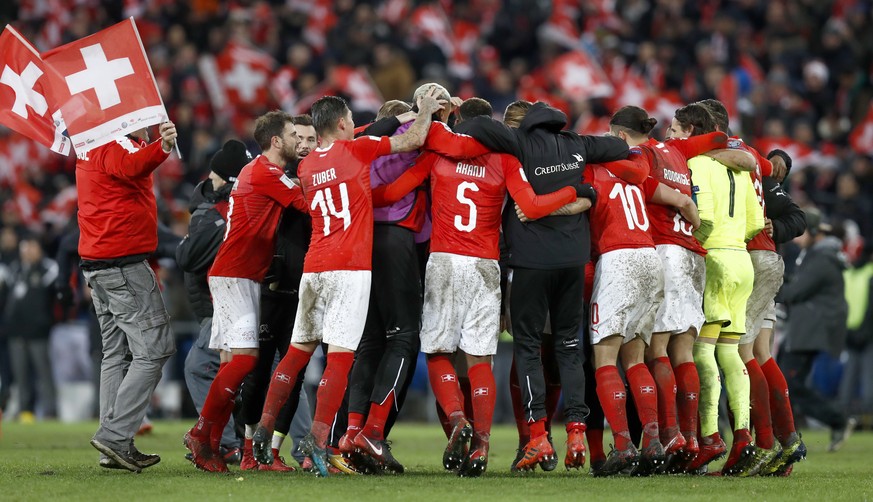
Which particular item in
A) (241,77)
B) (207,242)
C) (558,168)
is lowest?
(207,242)

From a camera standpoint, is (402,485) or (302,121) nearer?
(402,485)

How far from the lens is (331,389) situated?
29.5ft

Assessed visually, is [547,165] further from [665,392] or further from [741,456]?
[741,456]

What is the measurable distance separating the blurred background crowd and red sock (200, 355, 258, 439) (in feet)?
32.1

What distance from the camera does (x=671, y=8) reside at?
80.2 ft

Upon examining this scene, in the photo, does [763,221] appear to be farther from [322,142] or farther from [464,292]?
[322,142]

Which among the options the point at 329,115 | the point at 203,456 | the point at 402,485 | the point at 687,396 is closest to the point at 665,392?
the point at 687,396

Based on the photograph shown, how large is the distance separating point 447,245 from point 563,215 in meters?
0.90

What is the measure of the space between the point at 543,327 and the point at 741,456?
5.99 ft

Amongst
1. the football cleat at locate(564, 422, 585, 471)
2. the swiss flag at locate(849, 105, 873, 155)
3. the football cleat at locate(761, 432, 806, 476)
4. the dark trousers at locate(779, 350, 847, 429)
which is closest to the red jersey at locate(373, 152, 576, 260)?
the football cleat at locate(564, 422, 585, 471)


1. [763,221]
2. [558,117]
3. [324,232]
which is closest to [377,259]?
[324,232]

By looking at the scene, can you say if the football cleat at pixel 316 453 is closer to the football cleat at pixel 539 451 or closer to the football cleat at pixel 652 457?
the football cleat at pixel 539 451

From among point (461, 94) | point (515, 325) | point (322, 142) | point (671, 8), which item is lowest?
point (515, 325)

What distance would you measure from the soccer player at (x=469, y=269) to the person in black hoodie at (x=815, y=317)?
5.77m
